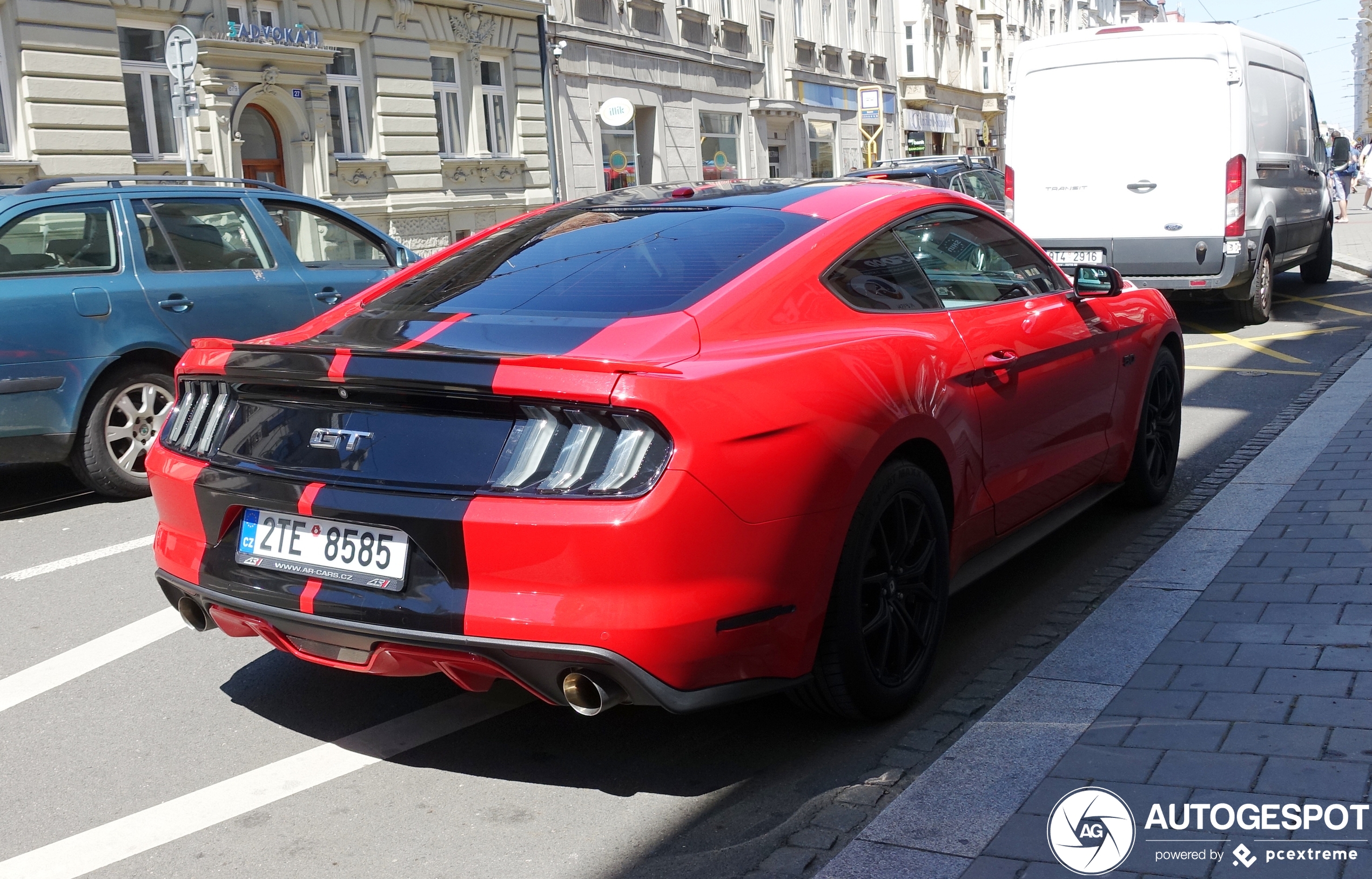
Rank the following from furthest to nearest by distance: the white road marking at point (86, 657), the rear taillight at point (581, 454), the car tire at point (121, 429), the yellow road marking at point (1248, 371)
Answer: the yellow road marking at point (1248, 371), the car tire at point (121, 429), the white road marking at point (86, 657), the rear taillight at point (581, 454)

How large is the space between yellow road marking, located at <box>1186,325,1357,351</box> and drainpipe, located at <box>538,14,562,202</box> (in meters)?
15.5

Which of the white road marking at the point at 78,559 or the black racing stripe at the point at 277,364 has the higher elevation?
the black racing stripe at the point at 277,364

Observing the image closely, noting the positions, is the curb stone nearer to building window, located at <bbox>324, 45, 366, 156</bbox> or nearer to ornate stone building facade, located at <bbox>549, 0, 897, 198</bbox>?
building window, located at <bbox>324, 45, 366, 156</bbox>

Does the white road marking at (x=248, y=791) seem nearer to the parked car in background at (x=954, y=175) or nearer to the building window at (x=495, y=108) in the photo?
the parked car in background at (x=954, y=175)

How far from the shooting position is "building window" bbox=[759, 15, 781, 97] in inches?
1337

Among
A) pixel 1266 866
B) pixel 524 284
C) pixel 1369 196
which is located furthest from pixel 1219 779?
pixel 1369 196

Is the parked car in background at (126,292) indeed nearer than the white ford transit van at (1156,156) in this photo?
Yes

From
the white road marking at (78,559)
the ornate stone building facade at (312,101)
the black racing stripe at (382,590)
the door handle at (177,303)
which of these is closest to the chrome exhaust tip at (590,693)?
the black racing stripe at (382,590)

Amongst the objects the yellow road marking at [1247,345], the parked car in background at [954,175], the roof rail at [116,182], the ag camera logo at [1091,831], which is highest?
the roof rail at [116,182]

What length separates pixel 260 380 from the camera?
349 centimetres

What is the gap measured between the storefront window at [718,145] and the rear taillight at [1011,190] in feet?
59.1

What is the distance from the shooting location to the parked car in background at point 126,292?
6.65 metres

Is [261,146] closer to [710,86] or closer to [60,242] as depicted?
[710,86]

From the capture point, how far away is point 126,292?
23.2 ft
